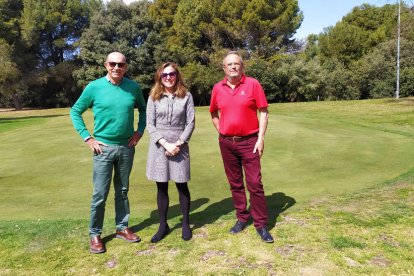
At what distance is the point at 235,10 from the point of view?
35938 mm

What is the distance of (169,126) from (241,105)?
2.41 ft

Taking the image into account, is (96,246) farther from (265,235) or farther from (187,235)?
(265,235)

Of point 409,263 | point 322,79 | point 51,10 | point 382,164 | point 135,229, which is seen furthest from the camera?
point 51,10

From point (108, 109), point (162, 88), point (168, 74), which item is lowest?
point (108, 109)

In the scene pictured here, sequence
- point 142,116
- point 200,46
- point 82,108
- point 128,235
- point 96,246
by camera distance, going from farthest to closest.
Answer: point 200,46, point 142,116, point 128,235, point 82,108, point 96,246

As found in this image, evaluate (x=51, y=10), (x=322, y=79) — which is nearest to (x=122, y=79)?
(x=322, y=79)

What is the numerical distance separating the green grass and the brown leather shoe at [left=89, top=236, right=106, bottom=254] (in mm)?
64

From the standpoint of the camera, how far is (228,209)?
15.3ft

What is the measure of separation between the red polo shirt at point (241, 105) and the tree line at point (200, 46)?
92.5ft

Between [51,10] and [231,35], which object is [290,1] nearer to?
[231,35]

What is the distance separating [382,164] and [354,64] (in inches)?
1316

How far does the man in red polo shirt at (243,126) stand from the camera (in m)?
3.74

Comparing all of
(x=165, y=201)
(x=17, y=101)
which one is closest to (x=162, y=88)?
(x=165, y=201)

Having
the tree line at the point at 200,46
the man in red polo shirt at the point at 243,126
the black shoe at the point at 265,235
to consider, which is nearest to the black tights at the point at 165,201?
the man in red polo shirt at the point at 243,126
